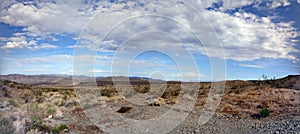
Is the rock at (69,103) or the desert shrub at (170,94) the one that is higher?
the rock at (69,103)

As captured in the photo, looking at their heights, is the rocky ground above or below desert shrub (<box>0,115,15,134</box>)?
below

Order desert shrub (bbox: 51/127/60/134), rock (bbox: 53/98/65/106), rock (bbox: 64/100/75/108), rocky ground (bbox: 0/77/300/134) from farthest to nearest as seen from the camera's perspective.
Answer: rock (bbox: 53/98/65/106) → rock (bbox: 64/100/75/108) → rocky ground (bbox: 0/77/300/134) → desert shrub (bbox: 51/127/60/134)

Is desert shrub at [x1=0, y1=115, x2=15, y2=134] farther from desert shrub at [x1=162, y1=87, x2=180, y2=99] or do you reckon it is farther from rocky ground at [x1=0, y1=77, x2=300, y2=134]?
desert shrub at [x1=162, y1=87, x2=180, y2=99]

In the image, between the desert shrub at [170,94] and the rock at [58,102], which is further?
the desert shrub at [170,94]

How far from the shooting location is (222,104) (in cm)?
2175

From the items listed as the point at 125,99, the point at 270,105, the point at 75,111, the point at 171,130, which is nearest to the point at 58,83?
the point at 125,99

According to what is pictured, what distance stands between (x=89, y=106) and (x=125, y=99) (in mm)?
4747

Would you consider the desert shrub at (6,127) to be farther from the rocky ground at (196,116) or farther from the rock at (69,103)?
the rock at (69,103)

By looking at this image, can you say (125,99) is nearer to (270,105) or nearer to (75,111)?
(75,111)

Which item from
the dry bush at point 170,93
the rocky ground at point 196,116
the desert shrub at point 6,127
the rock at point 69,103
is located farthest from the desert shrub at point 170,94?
the desert shrub at point 6,127

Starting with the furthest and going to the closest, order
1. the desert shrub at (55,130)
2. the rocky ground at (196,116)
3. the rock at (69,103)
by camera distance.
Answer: the rock at (69,103), the rocky ground at (196,116), the desert shrub at (55,130)

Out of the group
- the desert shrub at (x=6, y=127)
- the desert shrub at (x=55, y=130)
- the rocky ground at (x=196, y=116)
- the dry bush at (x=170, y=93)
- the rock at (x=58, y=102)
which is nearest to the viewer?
the desert shrub at (x=6, y=127)

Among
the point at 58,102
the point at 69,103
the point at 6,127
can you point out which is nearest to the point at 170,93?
the point at 69,103

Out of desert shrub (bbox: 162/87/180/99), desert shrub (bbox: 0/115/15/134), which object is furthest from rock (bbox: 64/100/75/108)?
desert shrub (bbox: 0/115/15/134)
